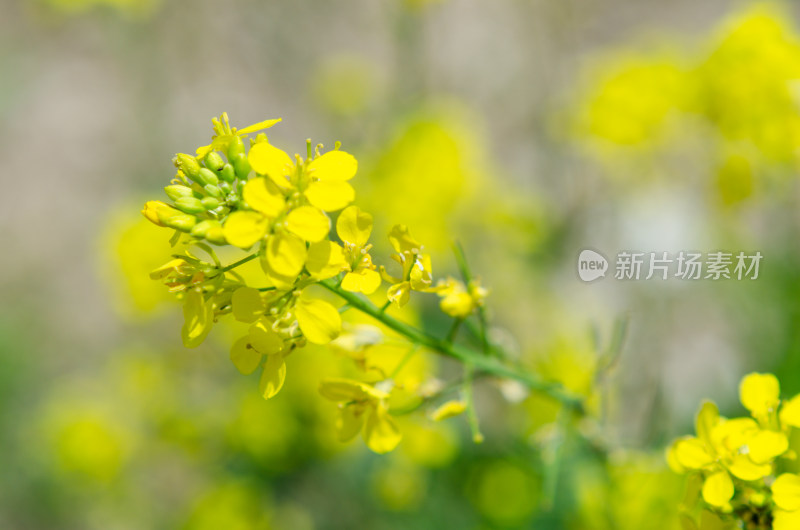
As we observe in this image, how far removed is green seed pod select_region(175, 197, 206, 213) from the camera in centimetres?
106

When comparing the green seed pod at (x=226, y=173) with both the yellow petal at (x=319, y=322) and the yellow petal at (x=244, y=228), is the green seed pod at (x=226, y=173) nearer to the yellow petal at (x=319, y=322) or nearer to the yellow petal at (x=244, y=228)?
the yellow petal at (x=244, y=228)

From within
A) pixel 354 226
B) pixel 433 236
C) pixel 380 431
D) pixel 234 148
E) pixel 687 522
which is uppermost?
pixel 234 148

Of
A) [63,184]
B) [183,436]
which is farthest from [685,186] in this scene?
[63,184]

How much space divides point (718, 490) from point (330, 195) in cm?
74

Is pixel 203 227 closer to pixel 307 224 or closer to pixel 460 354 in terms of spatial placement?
pixel 307 224

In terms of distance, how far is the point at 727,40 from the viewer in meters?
2.42

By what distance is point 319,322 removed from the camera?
1.04 metres

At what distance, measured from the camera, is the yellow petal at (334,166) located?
106 centimetres

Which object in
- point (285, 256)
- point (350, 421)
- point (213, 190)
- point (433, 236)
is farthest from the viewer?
point (433, 236)

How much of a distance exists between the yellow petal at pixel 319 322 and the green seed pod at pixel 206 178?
0.25 meters

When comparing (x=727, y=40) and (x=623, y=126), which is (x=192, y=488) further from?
(x=727, y=40)

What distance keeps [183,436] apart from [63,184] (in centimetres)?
282

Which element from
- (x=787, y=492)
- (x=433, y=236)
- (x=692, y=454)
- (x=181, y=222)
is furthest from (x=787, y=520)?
(x=433, y=236)

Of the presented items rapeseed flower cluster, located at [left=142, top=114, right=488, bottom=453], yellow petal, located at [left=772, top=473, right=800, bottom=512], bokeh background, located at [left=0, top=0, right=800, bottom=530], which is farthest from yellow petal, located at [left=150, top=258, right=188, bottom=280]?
yellow petal, located at [left=772, top=473, right=800, bottom=512]
